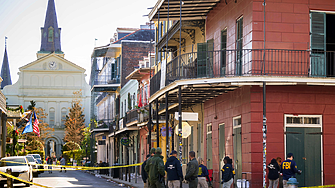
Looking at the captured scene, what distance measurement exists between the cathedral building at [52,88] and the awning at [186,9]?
2768 inches

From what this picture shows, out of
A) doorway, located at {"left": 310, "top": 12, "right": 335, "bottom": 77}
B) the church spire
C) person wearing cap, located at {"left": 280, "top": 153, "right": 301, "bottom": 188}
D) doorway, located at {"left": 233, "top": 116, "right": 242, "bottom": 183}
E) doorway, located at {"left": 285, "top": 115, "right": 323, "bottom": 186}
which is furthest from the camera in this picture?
the church spire

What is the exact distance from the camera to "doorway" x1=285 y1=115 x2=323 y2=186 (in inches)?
616

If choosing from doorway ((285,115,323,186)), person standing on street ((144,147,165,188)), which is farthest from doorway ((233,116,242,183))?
person standing on street ((144,147,165,188))

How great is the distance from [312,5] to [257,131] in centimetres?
426

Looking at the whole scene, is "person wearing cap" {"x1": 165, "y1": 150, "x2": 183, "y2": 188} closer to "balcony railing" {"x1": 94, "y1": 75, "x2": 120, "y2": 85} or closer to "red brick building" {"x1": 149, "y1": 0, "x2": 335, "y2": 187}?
"red brick building" {"x1": 149, "y1": 0, "x2": 335, "y2": 187}

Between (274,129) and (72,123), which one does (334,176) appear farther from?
(72,123)

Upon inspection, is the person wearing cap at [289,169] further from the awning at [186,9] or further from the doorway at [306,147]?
the awning at [186,9]

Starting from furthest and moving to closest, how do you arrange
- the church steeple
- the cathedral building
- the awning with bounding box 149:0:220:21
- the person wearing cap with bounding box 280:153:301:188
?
the church steeple, the cathedral building, the awning with bounding box 149:0:220:21, the person wearing cap with bounding box 280:153:301:188

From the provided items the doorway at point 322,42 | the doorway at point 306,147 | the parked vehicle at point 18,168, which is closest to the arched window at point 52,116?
the parked vehicle at point 18,168

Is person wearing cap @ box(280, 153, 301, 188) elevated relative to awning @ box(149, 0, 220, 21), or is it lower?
lower

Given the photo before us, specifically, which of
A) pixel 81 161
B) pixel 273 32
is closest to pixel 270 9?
pixel 273 32

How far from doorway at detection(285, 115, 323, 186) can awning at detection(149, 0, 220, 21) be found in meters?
5.70

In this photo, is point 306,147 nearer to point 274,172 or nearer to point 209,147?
point 274,172

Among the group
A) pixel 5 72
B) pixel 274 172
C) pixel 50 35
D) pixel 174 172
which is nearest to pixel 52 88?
pixel 50 35
